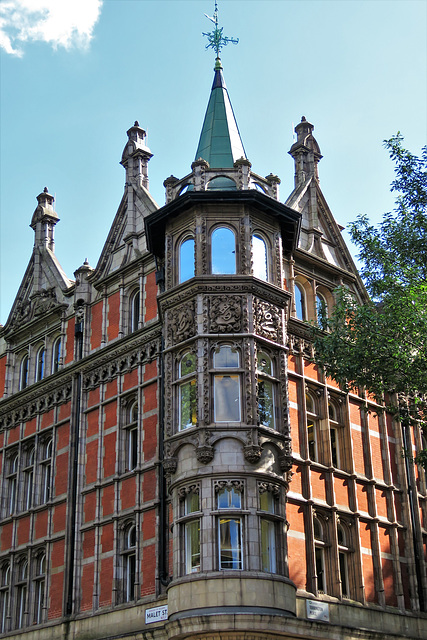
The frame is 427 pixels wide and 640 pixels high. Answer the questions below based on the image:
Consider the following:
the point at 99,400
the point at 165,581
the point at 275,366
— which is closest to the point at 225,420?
the point at 275,366

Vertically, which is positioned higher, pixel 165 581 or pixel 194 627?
pixel 165 581

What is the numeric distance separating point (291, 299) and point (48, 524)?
12.6m

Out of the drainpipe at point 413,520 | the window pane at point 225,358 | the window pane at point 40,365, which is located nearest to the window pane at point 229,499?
the window pane at point 225,358

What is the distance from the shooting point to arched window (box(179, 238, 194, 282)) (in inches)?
1367

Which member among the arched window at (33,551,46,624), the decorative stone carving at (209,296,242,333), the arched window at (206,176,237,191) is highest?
the arched window at (206,176,237,191)

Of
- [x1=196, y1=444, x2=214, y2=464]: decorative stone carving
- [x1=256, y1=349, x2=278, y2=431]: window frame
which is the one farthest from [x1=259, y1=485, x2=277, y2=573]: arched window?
[x1=256, y1=349, x2=278, y2=431]: window frame

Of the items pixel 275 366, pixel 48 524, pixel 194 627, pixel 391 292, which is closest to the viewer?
pixel 194 627

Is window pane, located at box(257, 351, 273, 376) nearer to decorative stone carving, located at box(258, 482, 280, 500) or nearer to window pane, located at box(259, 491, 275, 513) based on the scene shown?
decorative stone carving, located at box(258, 482, 280, 500)

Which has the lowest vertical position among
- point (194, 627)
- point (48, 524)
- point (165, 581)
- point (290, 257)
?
point (194, 627)

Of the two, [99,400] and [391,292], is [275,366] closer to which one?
[391,292]

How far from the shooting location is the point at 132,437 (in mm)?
37062

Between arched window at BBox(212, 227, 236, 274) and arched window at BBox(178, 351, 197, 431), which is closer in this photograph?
arched window at BBox(178, 351, 197, 431)

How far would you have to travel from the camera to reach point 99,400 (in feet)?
127

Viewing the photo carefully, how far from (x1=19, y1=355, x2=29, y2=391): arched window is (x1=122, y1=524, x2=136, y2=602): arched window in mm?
11094
